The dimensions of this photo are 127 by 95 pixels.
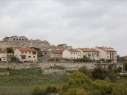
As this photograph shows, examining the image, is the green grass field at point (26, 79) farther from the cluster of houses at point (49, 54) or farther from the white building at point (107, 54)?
the white building at point (107, 54)

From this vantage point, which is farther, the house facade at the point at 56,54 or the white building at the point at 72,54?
the white building at the point at 72,54

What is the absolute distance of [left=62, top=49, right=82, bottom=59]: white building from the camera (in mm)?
82250

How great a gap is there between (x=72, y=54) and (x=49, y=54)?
12.1ft

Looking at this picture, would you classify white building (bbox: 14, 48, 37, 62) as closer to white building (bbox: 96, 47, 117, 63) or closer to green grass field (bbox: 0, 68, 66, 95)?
white building (bbox: 96, 47, 117, 63)

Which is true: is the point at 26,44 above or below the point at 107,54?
above

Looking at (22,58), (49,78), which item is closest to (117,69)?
(49,78)

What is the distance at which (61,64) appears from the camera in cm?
5988

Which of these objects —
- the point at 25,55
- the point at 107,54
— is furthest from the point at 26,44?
the point at 25,55

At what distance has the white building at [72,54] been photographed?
8225 centimetres

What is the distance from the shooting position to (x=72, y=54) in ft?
274

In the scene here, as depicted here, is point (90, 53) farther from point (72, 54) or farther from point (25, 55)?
point (25, 55)

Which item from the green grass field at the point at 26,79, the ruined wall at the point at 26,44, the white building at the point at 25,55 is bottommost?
the green grass field at the point at 26,79

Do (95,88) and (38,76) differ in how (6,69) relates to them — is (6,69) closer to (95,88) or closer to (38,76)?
(38,76)

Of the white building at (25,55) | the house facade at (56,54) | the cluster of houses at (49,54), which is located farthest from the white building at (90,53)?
the white building at (25,55)
